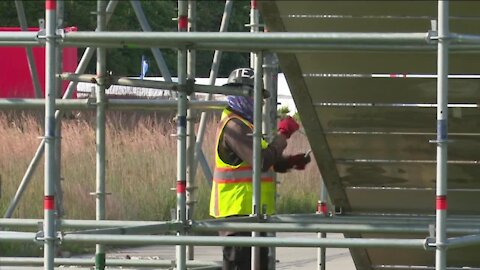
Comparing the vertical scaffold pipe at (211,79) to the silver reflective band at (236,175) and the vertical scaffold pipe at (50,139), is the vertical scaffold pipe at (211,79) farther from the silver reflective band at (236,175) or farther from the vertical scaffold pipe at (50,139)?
the vertical scaffold pipe at (50,139)

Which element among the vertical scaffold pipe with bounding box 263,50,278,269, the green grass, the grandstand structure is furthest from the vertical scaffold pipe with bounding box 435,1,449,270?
the green grass

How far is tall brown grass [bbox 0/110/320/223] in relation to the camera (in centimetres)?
1603

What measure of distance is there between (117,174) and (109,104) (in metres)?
7.33

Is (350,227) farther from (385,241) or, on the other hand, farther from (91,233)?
(91,233)

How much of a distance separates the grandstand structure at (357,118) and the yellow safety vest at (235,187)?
1.18 ft

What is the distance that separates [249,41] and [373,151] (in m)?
1.81

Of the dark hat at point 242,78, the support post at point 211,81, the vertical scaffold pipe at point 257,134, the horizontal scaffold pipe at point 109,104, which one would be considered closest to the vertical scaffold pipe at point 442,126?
the vertical scaffold pipe at point 257,134

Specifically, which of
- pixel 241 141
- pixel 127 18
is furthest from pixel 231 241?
pixel 127 18

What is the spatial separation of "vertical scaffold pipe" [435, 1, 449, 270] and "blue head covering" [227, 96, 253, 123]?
2.61m

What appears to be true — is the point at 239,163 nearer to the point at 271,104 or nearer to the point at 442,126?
the point at 271,104

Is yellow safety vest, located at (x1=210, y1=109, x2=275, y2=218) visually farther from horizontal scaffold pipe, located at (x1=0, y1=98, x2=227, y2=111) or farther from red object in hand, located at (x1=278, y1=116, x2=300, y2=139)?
horizontal scaffold pipe, located at (x1=0, y1=98, x2=227, y2=111)

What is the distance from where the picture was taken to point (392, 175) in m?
9.25

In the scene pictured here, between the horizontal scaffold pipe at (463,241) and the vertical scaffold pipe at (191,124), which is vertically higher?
the vertical scaffold pipe at (191,124)

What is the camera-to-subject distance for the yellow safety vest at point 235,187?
9664mm
